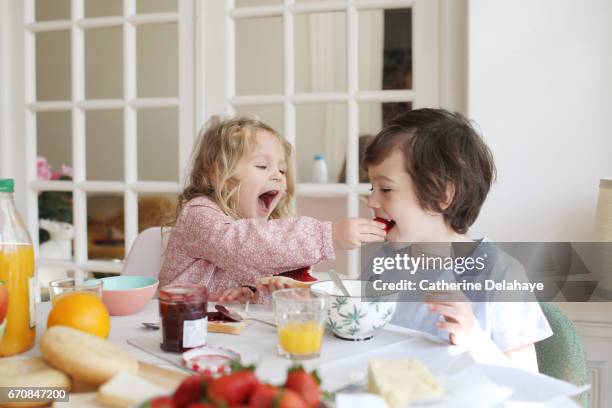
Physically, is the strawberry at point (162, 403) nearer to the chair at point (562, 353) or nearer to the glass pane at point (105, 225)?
the chair at point (562, 353)

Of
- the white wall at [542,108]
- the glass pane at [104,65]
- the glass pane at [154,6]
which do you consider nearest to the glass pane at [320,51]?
the glass pane at [154,6]

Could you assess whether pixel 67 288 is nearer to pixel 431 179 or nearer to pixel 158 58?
pixel 431 179

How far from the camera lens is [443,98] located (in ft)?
6.88

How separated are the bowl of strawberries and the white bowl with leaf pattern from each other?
34 cm

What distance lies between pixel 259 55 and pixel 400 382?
134 inches

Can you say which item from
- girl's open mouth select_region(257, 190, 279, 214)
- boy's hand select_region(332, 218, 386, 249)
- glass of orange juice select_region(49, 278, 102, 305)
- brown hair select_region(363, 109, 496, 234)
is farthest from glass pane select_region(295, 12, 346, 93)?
glass of orange juice select_region(49, 278, 102, 305)

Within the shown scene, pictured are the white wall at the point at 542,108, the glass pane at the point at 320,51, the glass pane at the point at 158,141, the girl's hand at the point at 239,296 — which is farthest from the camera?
the glass pane at the point at 158,141

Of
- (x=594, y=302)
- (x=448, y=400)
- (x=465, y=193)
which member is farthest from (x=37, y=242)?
(x=448, y=400)

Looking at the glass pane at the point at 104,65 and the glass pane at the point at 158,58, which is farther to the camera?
the glass pane at the point at 104,65

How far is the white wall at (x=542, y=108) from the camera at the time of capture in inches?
71.7

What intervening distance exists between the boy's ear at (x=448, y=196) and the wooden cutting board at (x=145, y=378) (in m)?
0.78

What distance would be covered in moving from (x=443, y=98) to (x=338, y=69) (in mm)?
1773

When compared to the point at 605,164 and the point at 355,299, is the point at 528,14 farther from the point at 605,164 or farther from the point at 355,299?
the point at 355,299

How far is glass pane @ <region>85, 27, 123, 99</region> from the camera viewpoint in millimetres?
4406
